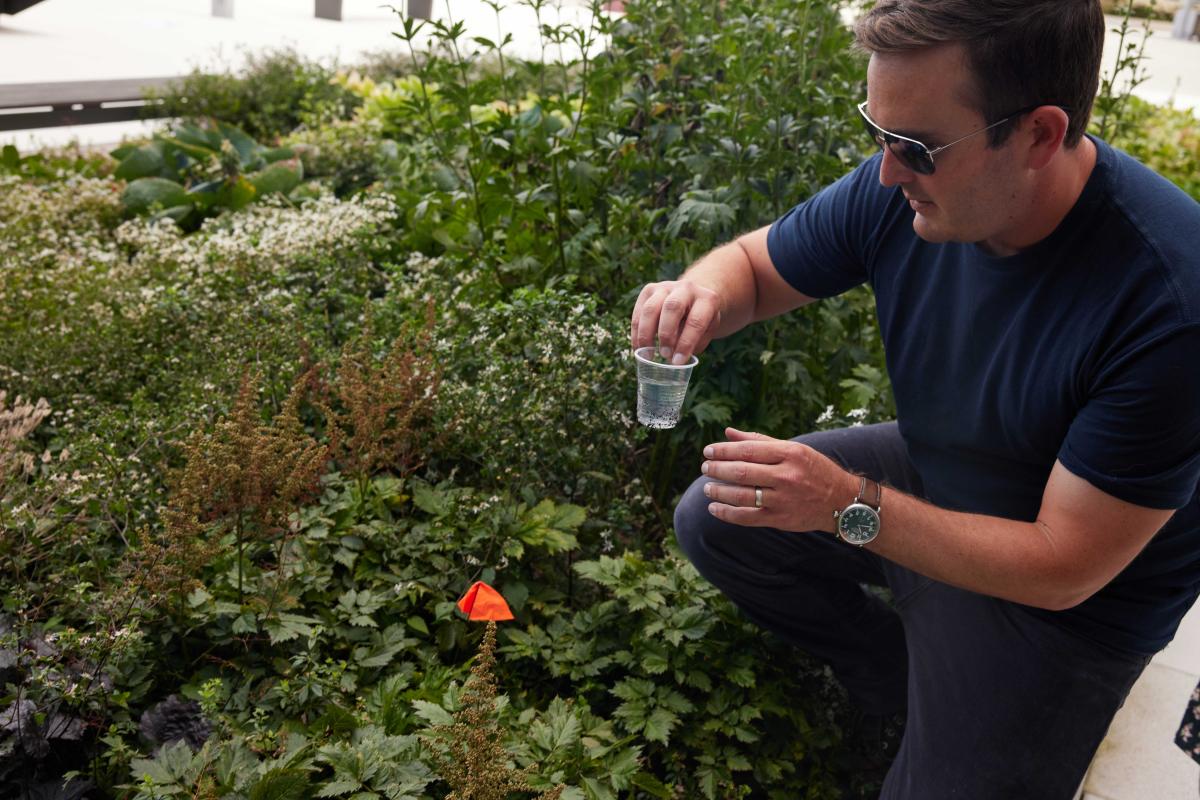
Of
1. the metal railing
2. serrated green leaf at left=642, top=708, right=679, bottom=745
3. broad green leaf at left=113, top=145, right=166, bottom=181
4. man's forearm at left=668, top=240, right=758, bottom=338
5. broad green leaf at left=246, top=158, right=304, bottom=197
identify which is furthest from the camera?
the metal railing

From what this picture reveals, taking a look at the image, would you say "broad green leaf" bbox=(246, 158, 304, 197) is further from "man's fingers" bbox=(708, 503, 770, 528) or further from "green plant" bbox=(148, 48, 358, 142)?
"man's fingers" bbox=(708, 503, 770, 528)

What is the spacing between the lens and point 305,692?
2166 mm

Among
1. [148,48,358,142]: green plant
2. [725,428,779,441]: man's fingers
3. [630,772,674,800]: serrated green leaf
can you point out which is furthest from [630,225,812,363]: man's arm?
[148,48,358,142]: green plant

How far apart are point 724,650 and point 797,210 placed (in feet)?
3.57

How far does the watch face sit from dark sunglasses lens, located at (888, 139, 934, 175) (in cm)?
61

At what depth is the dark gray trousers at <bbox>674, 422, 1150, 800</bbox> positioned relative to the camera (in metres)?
2.13

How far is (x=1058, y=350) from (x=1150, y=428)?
0.79 feet

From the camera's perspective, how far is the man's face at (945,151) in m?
1.82

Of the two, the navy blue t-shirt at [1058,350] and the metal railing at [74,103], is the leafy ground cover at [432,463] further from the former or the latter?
the metal railing at [74,103]

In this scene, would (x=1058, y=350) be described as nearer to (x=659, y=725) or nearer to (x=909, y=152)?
(x=909, y=152)

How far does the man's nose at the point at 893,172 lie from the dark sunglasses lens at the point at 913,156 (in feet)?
0.03

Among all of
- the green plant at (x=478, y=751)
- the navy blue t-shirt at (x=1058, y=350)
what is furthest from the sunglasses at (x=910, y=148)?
the green plant at (x=478, y=751)

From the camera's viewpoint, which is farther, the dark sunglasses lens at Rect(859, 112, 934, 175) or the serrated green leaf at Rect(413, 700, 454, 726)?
the serrated green leaf at Rect(413, 700, 454, 726)

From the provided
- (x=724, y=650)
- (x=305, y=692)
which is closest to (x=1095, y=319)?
(x=724, y=650)
